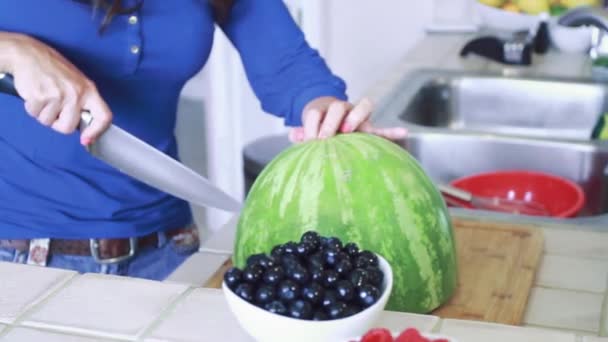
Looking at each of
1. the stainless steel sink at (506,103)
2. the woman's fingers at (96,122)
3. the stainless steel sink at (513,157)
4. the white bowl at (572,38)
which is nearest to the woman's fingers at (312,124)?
the woman's fingers at (96,122)

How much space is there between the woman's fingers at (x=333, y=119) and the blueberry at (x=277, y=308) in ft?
1.43

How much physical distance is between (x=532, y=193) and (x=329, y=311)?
1081mm

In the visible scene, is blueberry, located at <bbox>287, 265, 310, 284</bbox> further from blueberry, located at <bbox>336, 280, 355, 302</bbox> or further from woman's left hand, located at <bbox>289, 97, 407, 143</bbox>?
woman's left hand, located at <bbox>289, 97, 407, 143</bbox>

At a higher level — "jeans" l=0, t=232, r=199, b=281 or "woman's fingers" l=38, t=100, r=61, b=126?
"woman's fingers" l=38, t=100, r=61, b=126

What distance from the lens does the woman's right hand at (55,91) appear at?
37.9 inches

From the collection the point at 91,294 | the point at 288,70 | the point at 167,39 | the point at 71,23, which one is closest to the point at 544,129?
the point at 288,70

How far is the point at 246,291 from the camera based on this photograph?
2.29 feet

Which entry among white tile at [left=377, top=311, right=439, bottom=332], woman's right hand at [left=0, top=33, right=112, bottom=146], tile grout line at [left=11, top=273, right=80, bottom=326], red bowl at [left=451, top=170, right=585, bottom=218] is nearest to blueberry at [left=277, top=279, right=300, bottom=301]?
white tile at [left=377, top=311, right=439, bottom=332]

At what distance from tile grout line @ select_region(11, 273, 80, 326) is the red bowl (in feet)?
3.08

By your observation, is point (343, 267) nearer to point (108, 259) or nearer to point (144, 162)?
point (144, 162)

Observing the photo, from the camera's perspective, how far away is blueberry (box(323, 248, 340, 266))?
72 centimetres

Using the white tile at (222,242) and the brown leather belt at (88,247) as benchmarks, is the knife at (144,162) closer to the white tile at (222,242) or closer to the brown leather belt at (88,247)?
the white tile at (222,242)

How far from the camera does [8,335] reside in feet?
2.53

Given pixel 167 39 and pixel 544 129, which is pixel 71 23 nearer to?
pixel 167 39
